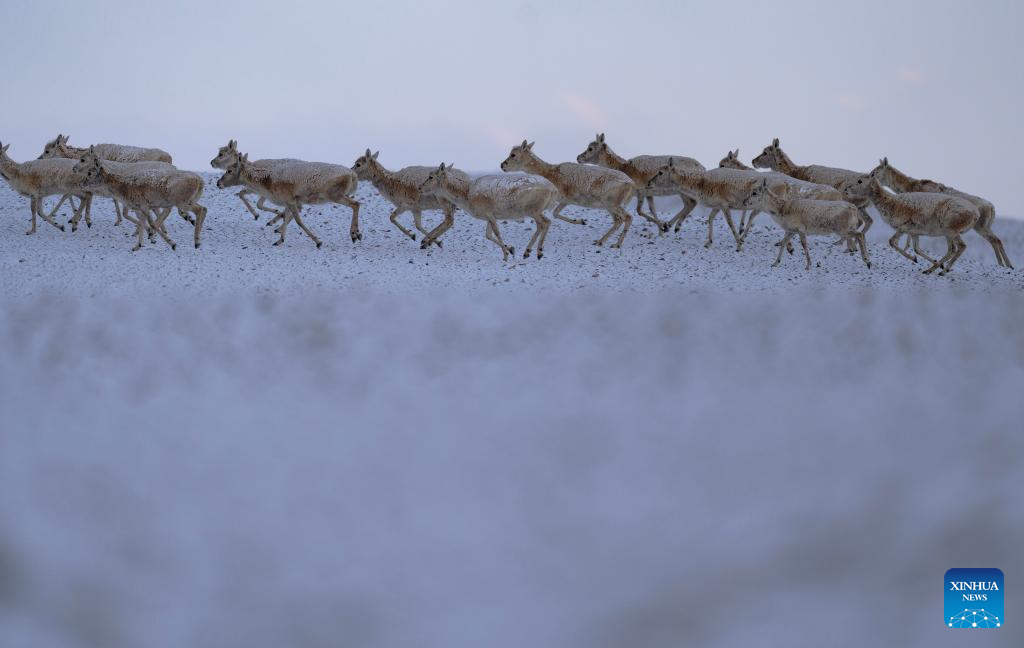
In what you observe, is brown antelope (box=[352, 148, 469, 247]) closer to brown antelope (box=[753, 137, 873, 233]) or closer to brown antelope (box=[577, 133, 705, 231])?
brown antelope (box=[577, 133, 705, 231])

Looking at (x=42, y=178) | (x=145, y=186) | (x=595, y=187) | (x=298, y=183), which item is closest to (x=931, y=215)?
(x=595, y=187)

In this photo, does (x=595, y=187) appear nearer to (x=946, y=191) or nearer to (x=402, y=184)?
(x=402, y=184)

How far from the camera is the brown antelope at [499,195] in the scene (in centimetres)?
1698

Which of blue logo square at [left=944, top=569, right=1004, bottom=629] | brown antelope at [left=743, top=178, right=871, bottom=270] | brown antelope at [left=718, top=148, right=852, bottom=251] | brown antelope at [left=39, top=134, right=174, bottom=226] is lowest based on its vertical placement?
blue logo square at [left=944, top=569, right=1004, bottom=629]

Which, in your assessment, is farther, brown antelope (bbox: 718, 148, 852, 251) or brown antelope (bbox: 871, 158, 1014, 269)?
brown antelope (bbox: 871, 158, 1014, 269)

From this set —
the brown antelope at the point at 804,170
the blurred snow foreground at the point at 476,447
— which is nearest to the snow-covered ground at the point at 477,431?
the blurred snow foreground at the point at 476,447

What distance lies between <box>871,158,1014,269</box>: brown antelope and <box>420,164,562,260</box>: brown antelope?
6.47m

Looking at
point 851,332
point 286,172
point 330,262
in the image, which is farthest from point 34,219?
point 851,332

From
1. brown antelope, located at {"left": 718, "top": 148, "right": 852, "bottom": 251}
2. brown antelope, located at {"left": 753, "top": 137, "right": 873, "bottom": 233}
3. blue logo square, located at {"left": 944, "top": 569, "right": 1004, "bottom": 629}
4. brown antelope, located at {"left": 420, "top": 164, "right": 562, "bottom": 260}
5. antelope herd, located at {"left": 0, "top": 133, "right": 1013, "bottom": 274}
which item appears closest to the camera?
blue logo square, located at {"left": 944, "top": 569, "right": 1004, "bottom": 629}

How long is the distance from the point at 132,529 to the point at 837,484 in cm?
597

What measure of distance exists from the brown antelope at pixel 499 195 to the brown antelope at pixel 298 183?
1.46 m

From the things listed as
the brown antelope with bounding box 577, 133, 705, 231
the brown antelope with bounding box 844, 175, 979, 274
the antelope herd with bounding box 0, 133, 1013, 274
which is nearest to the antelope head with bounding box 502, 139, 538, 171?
the antelope herd with bounding box 0, 133, 1013, 274

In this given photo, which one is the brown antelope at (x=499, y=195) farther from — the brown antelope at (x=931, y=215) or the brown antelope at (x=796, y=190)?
the brown antelope at (x=931, y=215)

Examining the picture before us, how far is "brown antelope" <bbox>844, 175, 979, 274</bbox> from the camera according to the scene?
17.2m
